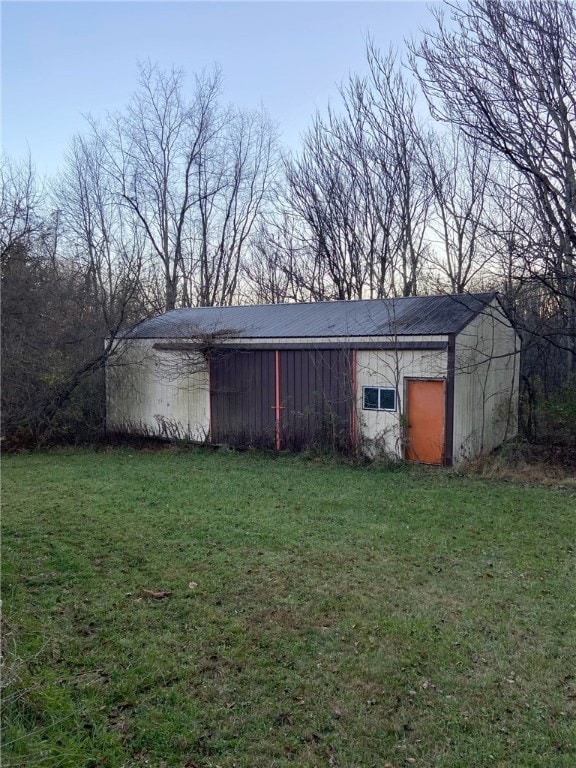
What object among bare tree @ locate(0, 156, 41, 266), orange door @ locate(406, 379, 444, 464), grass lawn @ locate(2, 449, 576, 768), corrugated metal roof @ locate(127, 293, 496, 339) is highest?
bare tree @ locate(0, 156, 41, 266)

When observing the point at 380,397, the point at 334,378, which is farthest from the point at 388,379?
the point at 334,378

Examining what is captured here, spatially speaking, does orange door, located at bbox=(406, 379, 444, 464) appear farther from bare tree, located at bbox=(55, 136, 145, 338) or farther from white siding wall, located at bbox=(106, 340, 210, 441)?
bare tree, located at bbox=(55, 136, 145, 338)

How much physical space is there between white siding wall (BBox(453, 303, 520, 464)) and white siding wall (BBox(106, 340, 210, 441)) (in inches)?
239

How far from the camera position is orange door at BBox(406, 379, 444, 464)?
10.1 metres

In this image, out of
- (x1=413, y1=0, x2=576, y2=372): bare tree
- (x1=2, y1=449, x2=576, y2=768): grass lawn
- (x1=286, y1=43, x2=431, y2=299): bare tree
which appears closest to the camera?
(x1=2, y1=449, x2=576, y2=768): grass lawn

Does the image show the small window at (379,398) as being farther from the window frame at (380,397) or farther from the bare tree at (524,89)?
the bare tree at (524,89)

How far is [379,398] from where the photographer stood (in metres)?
10.7

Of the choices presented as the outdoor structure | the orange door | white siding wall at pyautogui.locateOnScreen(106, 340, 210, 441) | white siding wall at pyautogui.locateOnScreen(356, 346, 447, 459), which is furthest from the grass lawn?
white siding wall at pyautogui.locateOnScreen(106, 340, 210, 441)

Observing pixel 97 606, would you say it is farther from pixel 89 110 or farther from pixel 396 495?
pixel 89 110

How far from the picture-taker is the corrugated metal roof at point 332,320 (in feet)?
34.8

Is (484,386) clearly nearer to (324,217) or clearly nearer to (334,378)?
(334,378)

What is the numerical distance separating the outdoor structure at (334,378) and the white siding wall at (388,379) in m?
0.02

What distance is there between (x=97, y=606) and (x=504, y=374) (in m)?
11.0

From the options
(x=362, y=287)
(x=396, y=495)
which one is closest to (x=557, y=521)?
(x=396, y=495)
